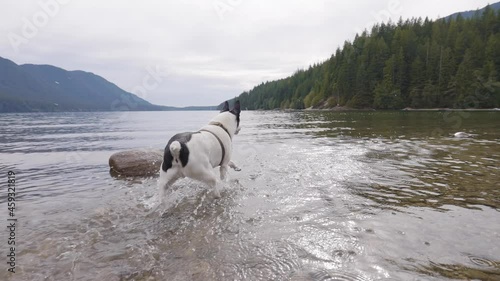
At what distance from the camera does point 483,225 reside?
4859 millimetres

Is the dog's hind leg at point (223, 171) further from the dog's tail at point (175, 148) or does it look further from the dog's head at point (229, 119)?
the dog's tail at point (175, 148)

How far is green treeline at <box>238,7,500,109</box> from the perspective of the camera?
284ft

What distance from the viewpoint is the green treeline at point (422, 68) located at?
86.6m

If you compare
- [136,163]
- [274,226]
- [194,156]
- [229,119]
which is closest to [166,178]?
[194,156]

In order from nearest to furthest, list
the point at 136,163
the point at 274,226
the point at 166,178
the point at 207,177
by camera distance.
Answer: the point at 274,226, the point at 166,178, the point at 207,177, the point at 136,163

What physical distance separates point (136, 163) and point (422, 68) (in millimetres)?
114367

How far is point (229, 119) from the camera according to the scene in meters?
8.55

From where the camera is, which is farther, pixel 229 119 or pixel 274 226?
pixel 229 119

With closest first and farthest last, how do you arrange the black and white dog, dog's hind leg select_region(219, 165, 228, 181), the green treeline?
1. the black and white dog
2. dog's hind leg select_region(219, 165, 228, 181)
3. the green treeline

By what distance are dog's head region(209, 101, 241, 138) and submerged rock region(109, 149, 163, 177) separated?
383cm

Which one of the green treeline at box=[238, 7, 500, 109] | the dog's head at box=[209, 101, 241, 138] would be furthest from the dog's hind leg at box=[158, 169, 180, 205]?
the green treeline at box=[238, 7, 500, 109]

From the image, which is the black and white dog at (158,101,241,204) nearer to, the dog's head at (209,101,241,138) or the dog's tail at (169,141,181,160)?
the dog's tail at (169,141,181,160)

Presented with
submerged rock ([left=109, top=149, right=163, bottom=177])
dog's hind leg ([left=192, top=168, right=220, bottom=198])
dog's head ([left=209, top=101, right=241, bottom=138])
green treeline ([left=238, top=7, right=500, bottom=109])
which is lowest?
submerged rock ([left=109, top=149, right=163, bottom=177])

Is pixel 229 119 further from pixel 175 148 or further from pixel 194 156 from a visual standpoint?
pixel 175 148
